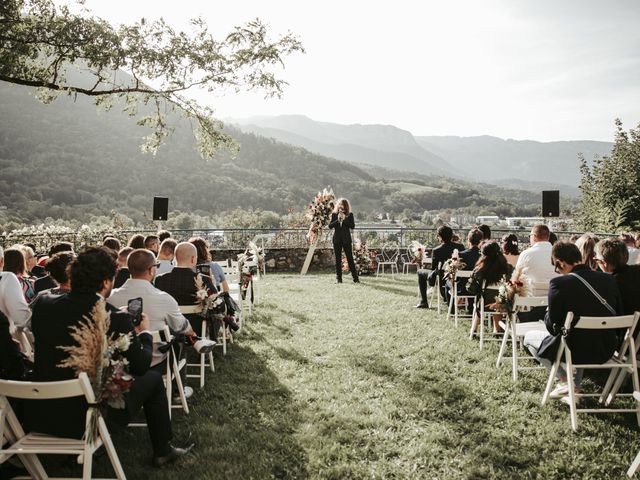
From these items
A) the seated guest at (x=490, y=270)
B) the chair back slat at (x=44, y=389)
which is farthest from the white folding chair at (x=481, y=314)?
the chair back slat at (x=44, y=389)

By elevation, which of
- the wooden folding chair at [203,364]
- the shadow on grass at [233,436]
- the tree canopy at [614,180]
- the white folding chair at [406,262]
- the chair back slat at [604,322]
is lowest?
the shadow on grass at [233,436]

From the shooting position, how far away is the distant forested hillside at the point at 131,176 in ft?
127

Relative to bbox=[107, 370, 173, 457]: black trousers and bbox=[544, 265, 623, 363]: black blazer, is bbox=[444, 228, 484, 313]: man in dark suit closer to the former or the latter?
bbox=[544, 265, 623, 363]: black blazer

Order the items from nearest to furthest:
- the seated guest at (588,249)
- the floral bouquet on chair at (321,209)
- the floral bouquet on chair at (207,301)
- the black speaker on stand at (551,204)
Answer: the seated guest at (588,249) < the floral bouquet on chair at (207,301) < the black speaker on stand at (551,204) < the floral bouquet on chair at (321,209)

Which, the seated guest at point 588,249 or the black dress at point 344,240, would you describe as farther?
the black dress at point 344,240

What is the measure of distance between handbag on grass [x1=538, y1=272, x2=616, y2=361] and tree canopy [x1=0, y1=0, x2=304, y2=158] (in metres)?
9.13

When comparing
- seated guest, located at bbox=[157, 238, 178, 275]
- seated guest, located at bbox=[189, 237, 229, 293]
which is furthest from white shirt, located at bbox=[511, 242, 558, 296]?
seated guest, located at bbox=[157, 238, 178, 275]

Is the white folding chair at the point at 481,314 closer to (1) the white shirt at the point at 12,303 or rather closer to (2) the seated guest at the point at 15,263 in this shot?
(1) the white shirt at the point at 12,303

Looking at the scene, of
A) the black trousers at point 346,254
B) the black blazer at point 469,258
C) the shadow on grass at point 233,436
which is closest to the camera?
the shadow on grass at point 233,436

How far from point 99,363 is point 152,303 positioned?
126 cm

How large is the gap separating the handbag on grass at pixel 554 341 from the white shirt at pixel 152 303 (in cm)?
316

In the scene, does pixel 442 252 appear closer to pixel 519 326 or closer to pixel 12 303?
pixel 519 326

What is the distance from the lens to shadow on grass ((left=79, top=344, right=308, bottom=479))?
3.19 metres

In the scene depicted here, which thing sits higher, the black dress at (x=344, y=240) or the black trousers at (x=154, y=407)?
the black dress at (x=344, y=240)
